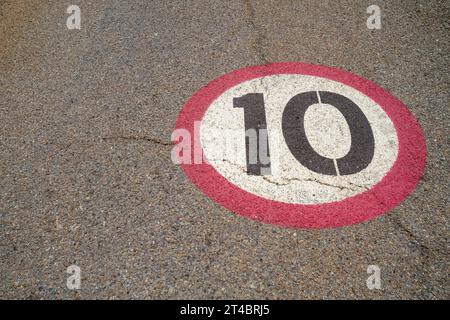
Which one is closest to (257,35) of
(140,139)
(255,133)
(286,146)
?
(255,133)

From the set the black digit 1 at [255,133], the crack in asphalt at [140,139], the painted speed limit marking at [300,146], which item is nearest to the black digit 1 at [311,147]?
the painted speed limit marking at [300,146]

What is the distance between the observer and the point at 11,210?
117 inches

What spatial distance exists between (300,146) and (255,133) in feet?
1.39

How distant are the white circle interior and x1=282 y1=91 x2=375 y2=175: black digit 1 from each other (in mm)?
42

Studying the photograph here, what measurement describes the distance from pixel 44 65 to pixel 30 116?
2.80ft

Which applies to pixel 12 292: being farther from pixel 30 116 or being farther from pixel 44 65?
pixel 44 65

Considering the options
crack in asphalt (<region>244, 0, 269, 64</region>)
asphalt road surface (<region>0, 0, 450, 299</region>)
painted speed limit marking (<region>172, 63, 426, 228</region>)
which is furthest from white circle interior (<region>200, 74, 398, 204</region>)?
crack in asphalt (<region>244, 0, 269, 64</region>)

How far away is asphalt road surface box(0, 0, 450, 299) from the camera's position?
2.59m

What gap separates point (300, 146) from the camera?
338 cm

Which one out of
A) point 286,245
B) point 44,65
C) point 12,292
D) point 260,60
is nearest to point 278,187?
point 286,245

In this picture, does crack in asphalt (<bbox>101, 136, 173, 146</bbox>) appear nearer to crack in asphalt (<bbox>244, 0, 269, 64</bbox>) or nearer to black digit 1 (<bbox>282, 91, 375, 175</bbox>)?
black digit 1 (<bbox>282, 91, 375, 175</bbox>)

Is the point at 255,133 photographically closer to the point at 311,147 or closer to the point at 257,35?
the point at 311,147

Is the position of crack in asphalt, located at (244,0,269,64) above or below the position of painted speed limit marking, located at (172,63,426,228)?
above

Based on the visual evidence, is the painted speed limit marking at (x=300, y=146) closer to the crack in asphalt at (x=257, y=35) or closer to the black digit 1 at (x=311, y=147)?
the black digit 1 at (x=311, y=147)
